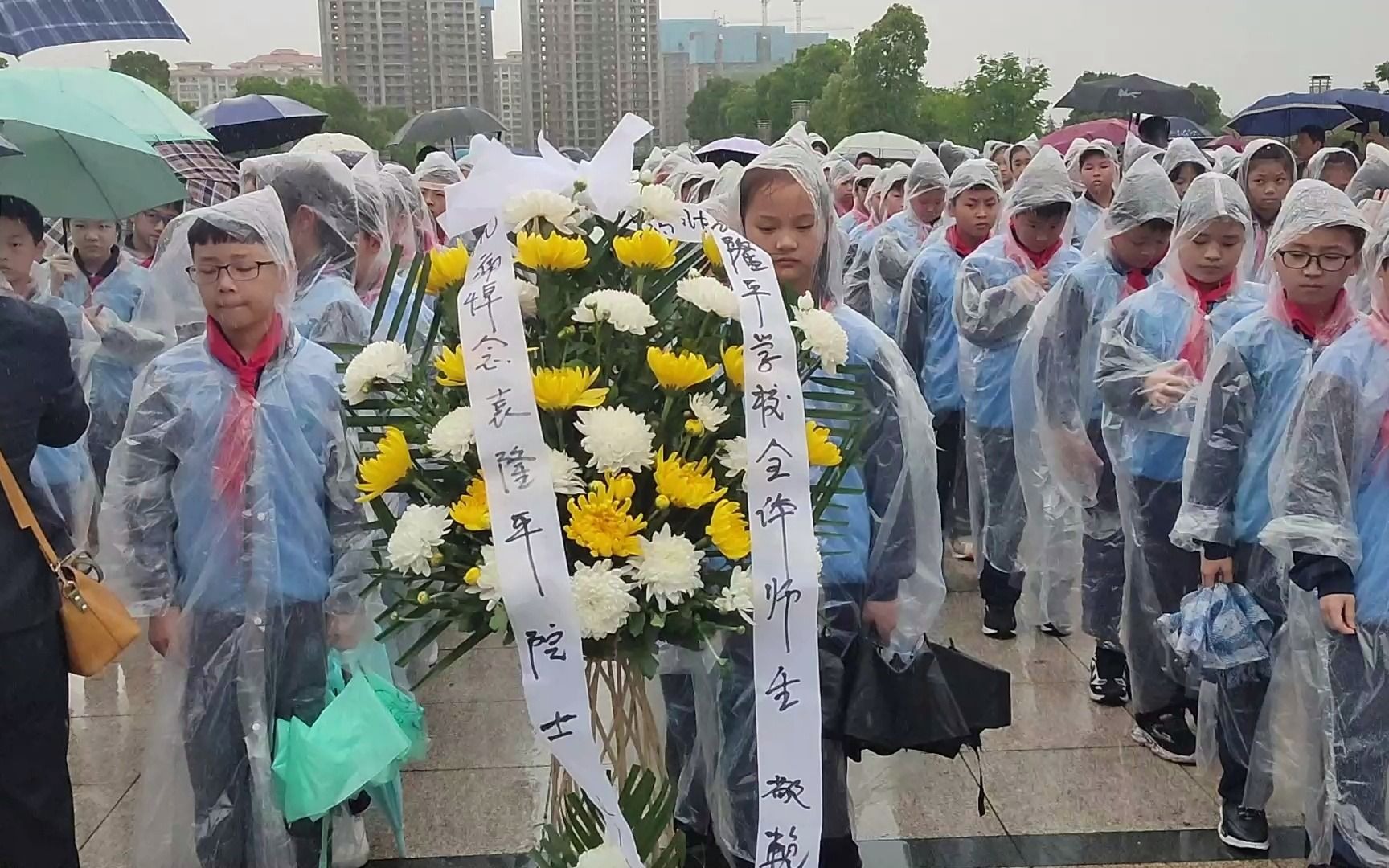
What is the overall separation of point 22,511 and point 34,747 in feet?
1.60

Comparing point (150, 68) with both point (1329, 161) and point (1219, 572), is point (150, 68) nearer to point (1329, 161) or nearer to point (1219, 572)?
point (1329, 161)

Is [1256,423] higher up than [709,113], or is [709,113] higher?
[1256,423]

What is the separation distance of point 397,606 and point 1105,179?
6452mm

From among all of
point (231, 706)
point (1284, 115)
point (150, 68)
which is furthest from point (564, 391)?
point (150, 68)

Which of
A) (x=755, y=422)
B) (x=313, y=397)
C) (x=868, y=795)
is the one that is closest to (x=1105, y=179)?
(x=868, y=795)

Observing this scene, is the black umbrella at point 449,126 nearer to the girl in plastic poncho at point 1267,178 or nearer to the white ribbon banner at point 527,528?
the girl in plastic poncho at point 1267,178

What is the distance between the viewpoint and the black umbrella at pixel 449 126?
12477 mm

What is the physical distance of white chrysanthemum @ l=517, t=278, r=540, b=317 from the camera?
1.85 metres

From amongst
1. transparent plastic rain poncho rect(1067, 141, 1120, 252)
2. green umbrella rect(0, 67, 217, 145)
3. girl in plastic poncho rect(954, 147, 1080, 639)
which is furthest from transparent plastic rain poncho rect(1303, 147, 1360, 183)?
green umbrella rect(0, 67, 217, 145)

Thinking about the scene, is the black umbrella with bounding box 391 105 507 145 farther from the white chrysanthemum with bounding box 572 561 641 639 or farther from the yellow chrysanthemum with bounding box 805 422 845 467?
the white chrysanthemum with bounding box 572 561 641 639

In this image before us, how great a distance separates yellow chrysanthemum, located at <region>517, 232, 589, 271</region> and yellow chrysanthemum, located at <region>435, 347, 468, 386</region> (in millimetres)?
157

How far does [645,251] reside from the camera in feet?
6.04

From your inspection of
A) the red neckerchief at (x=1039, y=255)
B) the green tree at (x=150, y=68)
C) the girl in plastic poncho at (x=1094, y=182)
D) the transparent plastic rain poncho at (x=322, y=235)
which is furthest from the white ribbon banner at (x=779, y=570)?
the green tree at (x=150, y=68)

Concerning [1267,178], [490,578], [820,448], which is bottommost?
[490,578]
